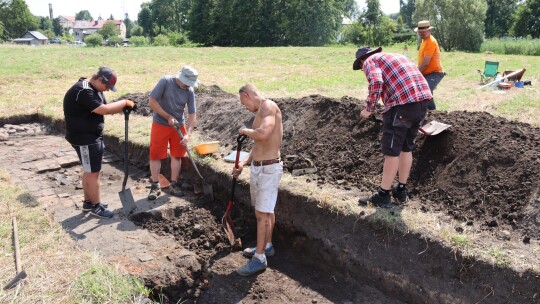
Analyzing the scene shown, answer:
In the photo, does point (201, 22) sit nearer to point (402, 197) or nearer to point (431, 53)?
point (431, 53)

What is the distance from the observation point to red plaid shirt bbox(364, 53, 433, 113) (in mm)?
4398

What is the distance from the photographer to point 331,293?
4531 mm

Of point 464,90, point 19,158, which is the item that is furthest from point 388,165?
point 464,90

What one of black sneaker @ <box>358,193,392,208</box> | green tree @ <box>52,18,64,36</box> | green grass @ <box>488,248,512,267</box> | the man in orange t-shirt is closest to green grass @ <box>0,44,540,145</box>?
the man in orange t-shirt

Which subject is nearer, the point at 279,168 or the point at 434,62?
the point at 279,168

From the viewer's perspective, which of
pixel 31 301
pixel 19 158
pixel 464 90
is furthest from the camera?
pixel 464 90

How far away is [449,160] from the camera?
5223mm

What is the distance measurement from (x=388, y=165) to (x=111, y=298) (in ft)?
9.57

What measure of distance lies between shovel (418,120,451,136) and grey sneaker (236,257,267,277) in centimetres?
255

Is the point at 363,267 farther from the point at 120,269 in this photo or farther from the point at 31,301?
the point at 31,301

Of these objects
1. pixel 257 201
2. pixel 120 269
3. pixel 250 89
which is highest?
pixel 250 89

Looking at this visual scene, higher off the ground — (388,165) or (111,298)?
(388,165)

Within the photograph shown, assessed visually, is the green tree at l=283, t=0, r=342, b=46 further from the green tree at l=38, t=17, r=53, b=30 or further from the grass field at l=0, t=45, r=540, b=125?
the green tree at l=38, t=17, r=53, b=30

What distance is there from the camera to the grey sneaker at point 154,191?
5966mm
